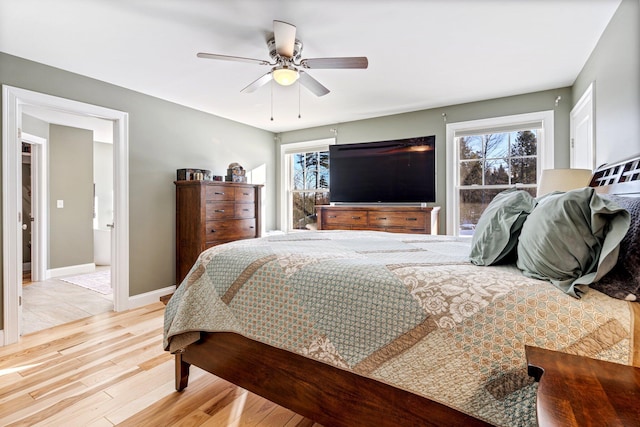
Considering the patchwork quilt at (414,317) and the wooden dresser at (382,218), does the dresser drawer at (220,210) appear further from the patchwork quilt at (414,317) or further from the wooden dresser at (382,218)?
the patchwork quilt at (414,317)

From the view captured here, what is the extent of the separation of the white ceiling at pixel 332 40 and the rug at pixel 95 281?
2669 mm

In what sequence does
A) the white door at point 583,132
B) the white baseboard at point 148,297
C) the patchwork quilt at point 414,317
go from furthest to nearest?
1. the white baseboard at point 148,297
2. the white door at point 583,132
3. the patchwork quilt at point 414,317

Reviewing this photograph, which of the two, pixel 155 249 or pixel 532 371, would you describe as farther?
pixel 155 249

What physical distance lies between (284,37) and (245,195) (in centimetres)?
249

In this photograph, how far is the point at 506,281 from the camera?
1.07 metres

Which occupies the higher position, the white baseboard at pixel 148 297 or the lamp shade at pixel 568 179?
the lamp shade at pixel 568 179

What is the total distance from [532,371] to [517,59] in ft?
9.60

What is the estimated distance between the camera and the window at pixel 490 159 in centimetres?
358

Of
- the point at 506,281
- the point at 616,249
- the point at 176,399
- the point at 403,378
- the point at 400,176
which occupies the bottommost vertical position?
the point at 176,399

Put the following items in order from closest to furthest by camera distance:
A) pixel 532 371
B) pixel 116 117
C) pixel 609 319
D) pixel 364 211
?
pixel 532 371
pixel 609 319
pixel 116 117
pixel 364 211

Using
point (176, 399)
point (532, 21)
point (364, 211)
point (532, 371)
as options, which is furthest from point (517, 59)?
point (176, 399)

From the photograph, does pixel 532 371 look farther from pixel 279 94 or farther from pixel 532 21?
pixel 279 94

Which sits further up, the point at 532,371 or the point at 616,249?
the point at 616,249

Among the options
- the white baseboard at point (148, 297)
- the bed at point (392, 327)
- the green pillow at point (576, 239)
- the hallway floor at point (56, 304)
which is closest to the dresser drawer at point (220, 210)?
the white baseboard at point (148, 297)
